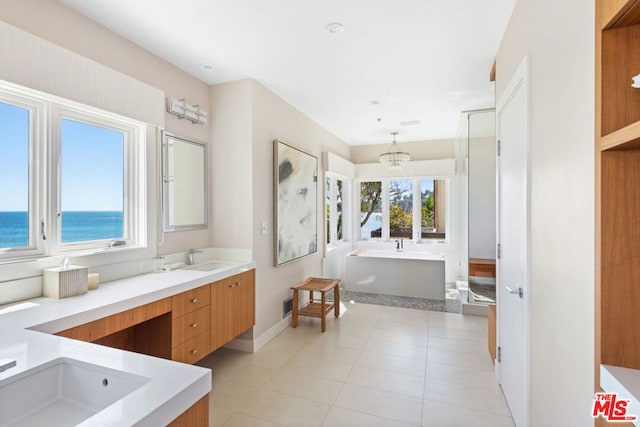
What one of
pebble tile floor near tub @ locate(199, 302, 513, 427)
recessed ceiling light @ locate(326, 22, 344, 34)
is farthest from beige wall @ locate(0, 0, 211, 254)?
recessed ceiling light @ locate(326, 22, 344, 34)

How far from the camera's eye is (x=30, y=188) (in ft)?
6.36

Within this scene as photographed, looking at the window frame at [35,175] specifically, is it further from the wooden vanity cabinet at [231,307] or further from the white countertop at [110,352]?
the wooden vanity cabinet at [231,307]

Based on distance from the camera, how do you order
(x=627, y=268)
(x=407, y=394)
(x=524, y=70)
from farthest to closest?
(x=407, y=394) < (x=524, y=70) < (x=627, y=268)

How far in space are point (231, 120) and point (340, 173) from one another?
2.55 meters

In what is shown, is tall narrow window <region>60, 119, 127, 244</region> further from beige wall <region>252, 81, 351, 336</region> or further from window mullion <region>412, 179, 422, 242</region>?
window mullion <region>412, 179, 422, 242</region>

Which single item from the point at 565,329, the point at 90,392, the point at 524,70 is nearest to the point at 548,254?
the point at 565,329

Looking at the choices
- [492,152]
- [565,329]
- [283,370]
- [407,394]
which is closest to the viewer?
[565,329]

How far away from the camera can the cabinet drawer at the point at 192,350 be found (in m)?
2.16

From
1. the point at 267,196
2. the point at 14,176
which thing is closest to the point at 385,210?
the point at 267,196

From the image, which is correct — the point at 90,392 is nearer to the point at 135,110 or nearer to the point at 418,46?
the point at 135,110

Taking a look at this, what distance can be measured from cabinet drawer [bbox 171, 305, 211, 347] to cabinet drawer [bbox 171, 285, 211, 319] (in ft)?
0.12

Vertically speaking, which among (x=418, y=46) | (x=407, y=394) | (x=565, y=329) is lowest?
(x=407, y=394)

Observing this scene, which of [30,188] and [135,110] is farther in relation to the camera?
[135,110]

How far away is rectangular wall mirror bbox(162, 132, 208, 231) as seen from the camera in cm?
275
